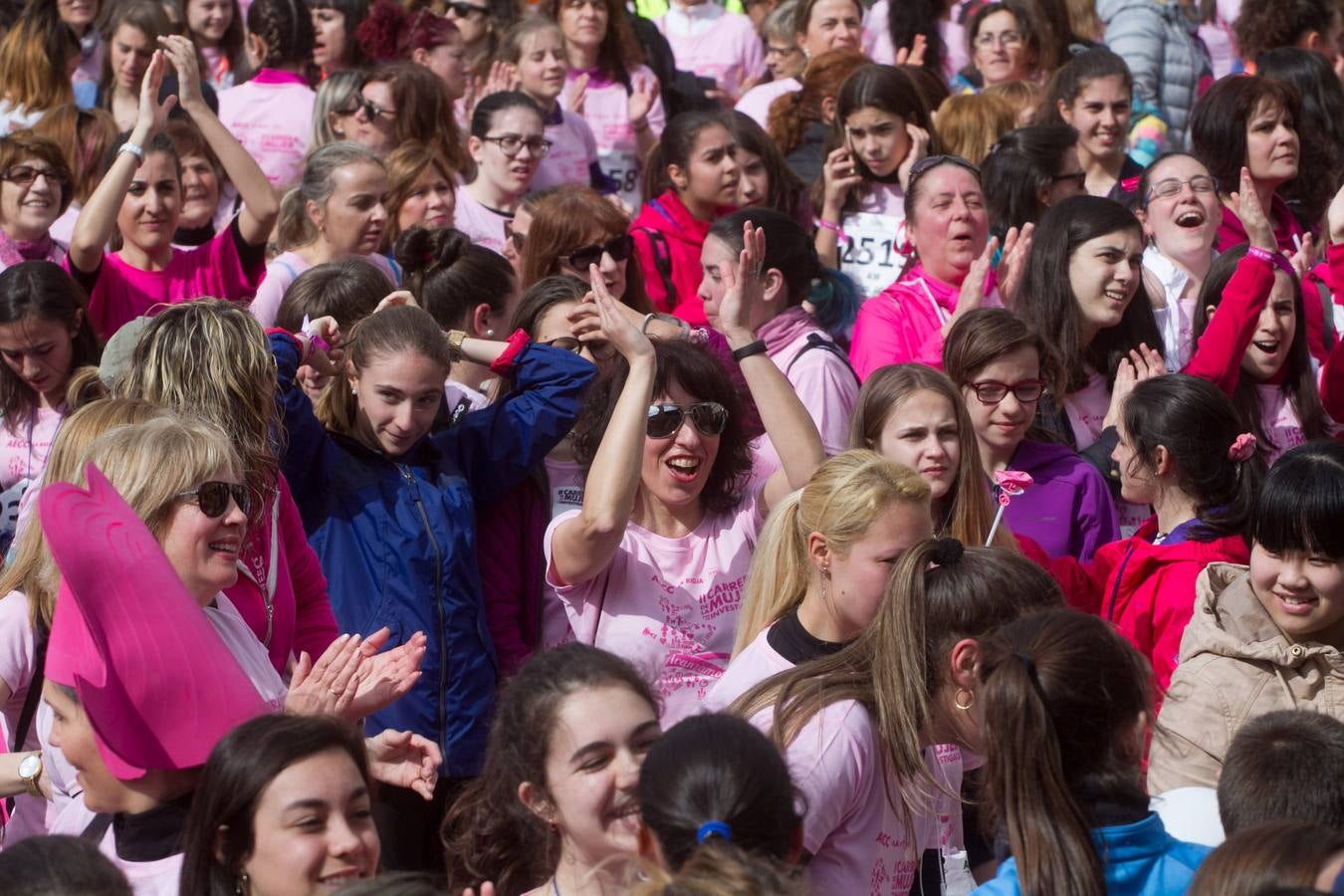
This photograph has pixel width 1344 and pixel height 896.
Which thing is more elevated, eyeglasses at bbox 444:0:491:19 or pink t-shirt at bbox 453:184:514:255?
eyeglasses at bbox 444:0:491:19

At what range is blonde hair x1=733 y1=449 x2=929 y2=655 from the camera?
3889mm

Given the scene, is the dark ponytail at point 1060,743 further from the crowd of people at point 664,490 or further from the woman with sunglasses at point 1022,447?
the woman with sunglasses at point 1022,447

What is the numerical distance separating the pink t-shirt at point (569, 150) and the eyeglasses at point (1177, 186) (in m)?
2.60

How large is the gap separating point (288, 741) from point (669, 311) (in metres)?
4.02

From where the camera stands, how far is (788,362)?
5.59 metres

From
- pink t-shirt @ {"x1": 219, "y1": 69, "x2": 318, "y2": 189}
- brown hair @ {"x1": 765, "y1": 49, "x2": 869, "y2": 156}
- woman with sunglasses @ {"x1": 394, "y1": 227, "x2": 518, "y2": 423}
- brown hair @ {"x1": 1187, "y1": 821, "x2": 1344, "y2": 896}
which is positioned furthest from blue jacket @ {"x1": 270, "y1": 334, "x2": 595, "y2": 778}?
brown hair @ {"x1": 765, "y1": 49, "x2": 869, "y2": 156}

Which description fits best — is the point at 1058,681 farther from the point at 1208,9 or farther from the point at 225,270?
the point at 1208,9

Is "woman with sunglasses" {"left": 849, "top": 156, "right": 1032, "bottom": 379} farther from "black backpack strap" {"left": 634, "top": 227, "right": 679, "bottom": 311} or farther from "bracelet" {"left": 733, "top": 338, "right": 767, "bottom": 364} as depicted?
"bracelet" {"left": 733, "top": 338, "right": 767, "bottom": 364}

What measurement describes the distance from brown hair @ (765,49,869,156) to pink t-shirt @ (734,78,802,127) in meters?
0.37

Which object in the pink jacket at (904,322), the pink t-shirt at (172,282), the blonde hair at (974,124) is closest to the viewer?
the pink jacket at (904,322)

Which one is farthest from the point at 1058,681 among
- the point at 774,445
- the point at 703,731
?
the point at 774,445

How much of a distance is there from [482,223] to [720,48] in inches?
146

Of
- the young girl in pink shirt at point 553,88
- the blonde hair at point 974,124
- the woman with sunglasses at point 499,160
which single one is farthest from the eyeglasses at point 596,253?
the blonde hair at point 974,124

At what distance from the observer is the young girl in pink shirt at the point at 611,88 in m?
9.08
